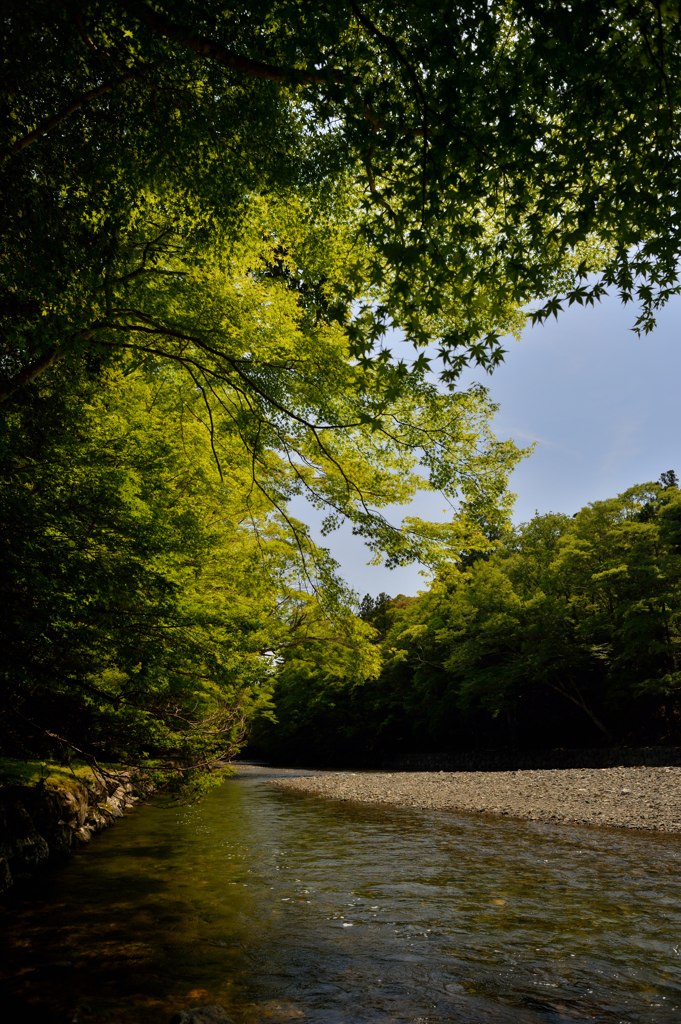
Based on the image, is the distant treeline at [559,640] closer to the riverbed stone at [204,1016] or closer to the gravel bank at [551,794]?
the gravel bank at [551,794]

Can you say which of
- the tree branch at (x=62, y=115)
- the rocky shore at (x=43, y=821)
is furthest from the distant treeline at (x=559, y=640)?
the tree branch at (x=62, y=115)

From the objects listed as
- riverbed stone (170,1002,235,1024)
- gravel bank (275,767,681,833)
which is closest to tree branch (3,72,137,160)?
riverbed stone (170,1002,235,1024)

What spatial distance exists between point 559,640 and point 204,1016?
26.7 metres

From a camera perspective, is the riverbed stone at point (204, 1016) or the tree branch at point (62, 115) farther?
the tree branch at point (62, 115)

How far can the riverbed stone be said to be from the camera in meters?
3.92

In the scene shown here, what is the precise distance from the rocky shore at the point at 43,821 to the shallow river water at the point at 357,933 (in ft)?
1.51

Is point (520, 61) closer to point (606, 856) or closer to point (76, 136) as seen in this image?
point (76, 136)

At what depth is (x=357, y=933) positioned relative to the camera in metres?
6.16

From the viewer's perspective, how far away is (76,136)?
6.02m

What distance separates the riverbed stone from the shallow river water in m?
0.28

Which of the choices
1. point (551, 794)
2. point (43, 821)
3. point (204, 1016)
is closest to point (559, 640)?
point (551, 794)

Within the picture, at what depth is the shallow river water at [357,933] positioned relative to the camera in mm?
4570

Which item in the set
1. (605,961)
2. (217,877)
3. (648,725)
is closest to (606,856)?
(605,961)

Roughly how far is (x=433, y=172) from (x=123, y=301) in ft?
14.8
